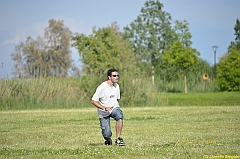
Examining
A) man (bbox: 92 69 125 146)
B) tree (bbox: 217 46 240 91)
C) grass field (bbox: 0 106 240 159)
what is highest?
tree (bbox: 217 46 240 91)

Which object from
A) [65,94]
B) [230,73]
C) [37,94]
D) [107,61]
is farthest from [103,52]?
[230,73]

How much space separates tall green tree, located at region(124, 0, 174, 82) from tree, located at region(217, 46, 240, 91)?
13.8 metres

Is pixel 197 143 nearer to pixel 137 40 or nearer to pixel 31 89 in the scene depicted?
pixel 31 89

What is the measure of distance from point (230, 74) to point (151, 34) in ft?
58.6

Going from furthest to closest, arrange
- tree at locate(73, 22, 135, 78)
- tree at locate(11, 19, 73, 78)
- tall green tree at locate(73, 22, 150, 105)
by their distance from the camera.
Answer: tree at locate(11, 19, 73, 78) → tree at locate(73, 22, 135, 78) → tall green tree at locate(73, 22, 150, 105)

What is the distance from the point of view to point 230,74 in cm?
4338

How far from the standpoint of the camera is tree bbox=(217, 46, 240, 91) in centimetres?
4344

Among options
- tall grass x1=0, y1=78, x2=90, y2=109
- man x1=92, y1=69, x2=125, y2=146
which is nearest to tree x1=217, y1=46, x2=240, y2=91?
tall grass x1=0, y1=78, x2=90, y2=109

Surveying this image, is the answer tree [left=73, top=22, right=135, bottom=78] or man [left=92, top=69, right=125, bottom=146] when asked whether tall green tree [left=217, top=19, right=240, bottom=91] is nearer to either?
tree [left=73, top=22, right=135, bottom=78]

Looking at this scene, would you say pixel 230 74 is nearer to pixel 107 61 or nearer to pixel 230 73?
pixel 230 73

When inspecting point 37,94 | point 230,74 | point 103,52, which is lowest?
point 37,94

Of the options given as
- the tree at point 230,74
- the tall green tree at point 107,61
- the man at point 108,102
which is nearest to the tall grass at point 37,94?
the tall green tree at point 107,61

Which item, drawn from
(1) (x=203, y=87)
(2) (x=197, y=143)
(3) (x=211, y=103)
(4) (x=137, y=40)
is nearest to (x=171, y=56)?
(1) (x=203, y=87)

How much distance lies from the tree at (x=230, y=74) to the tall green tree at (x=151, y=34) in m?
13.8
